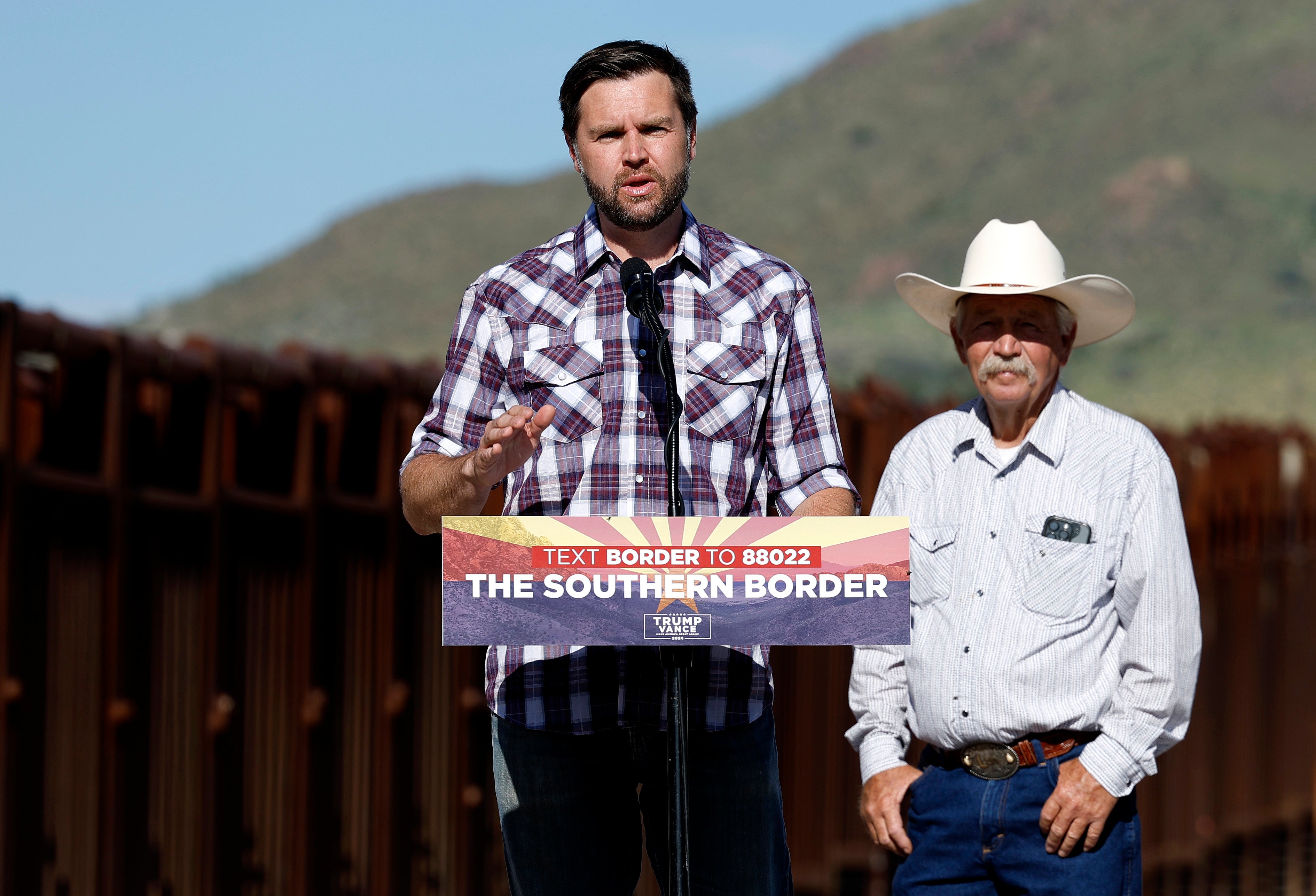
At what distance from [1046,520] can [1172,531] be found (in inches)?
10.2

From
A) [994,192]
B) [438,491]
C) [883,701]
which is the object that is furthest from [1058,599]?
[994,192]

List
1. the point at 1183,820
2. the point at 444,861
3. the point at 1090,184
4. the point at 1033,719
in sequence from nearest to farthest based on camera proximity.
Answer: the point at 1033,719 < the point at 444,861 < the point at 1183,820 < the point at 1090,184

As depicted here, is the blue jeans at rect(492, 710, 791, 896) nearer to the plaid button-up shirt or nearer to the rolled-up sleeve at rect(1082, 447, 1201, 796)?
the plaid button-up shirt

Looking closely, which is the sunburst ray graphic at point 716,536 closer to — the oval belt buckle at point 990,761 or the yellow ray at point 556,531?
the yellow ray at point 556,531

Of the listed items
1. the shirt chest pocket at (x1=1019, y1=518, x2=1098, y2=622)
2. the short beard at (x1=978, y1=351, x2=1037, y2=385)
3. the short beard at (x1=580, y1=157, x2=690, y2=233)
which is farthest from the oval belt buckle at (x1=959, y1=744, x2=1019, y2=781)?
the short beard at (x1=580, y1=157, x2=690, y2=233)

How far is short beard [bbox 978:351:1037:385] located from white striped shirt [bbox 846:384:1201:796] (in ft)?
0.35

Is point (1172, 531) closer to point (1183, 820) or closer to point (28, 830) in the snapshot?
point (28, 830)

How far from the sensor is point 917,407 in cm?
799

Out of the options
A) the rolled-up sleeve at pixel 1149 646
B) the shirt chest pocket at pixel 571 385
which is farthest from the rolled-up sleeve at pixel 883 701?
the shirt chest pocket at pixel 571 385

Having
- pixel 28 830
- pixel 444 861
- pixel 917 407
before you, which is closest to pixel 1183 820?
pixel 917 407

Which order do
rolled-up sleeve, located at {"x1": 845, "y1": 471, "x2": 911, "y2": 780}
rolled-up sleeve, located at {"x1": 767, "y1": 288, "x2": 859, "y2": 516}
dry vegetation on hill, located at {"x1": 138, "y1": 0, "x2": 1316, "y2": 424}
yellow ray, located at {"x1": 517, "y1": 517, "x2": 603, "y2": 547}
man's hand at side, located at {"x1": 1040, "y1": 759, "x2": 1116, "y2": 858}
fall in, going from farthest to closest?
dry vegetation on hill, located at {"x1": 138, "y1": 0, "x2": 1316, "y2": 424} < rolled-up sleeve, located at {"x1": 845, "y1": 471, "x2": 911, "y2": 780} < man's hand at side, located at {"x1": 1040, "y1": 759, "x2": 1116, "y2": 858} < rolled-up sleeve, located at {"x1": 767, "y1": 288, "x2": 859, "y2": 516} < yellow ray, located at {"x1": 517, "y1": 517, "x2": 603, "y2": 547}

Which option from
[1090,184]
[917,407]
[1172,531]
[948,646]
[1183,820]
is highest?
[1090,184]

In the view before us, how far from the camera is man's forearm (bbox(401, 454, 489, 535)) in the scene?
2.80 metres

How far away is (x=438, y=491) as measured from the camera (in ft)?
9.50
